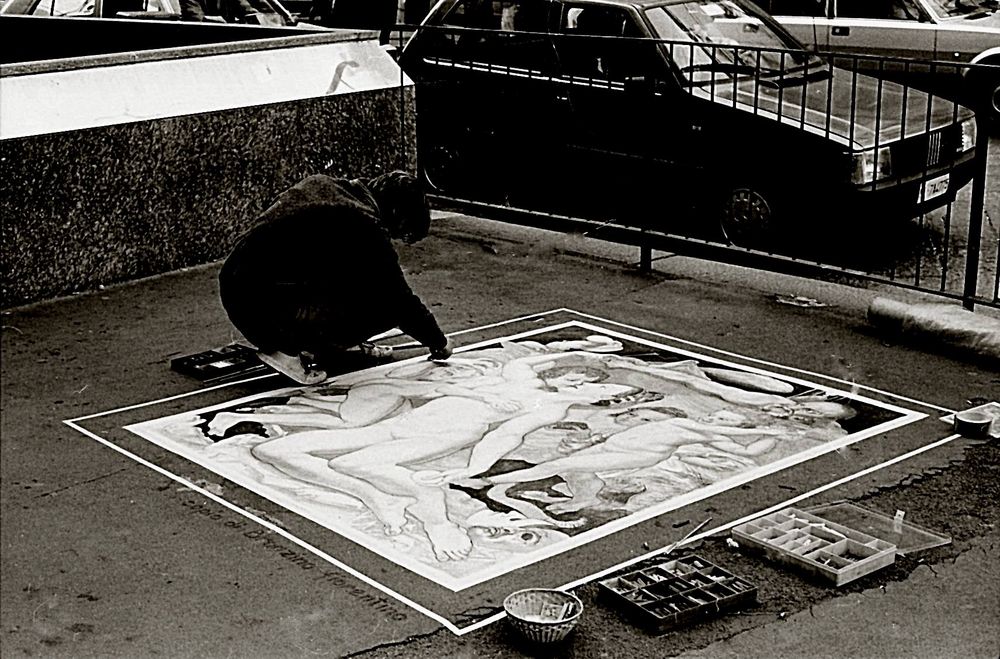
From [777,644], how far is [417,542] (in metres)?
1.26

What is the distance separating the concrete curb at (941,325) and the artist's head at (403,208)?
2.52 meters

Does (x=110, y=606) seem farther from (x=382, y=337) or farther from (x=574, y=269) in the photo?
(x=574, y=269)

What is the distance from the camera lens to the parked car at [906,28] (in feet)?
43.5

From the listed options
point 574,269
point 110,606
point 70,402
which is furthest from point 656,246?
point 110,606

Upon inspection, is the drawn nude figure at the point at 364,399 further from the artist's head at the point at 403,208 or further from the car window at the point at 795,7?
the car window at the point at 795,7

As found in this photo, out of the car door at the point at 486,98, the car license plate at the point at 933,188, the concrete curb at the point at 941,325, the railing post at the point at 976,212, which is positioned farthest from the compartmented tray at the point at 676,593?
the car door at the point at 486,98

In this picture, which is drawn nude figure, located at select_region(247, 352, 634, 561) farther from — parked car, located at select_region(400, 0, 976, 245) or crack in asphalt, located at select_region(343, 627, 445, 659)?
parked car, located at select_region(400, 0, 976, 245)

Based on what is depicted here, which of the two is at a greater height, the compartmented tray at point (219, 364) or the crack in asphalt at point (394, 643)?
the compartmented tray at point (219, 364)

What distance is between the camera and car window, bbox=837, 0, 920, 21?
13516mm

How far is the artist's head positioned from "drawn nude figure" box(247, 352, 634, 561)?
704 millimetres

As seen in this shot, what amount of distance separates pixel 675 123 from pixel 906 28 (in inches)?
224

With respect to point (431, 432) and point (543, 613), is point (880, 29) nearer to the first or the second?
point (431, 432)

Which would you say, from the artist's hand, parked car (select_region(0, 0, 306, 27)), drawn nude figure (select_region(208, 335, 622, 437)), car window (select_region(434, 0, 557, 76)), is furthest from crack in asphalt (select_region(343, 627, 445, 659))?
parked car (select_region(0, 0, 306, 27))

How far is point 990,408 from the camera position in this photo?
607cm
